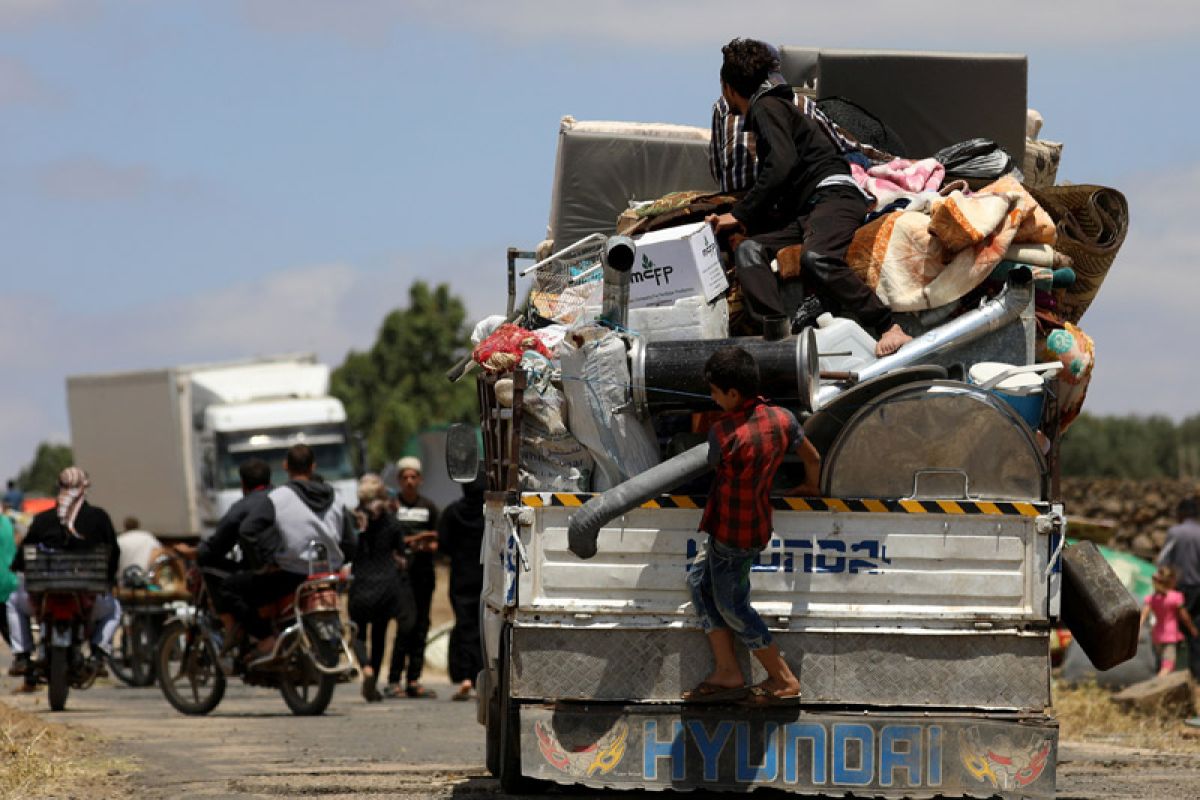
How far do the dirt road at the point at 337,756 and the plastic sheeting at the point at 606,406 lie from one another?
5.46 ft

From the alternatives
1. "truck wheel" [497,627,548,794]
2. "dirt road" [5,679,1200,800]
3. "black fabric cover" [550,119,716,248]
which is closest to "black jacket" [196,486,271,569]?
"dirt road" [5,679,1200,800]

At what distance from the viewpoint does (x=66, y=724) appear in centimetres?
1462

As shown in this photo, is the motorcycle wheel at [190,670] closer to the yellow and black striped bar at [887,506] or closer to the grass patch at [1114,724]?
the grass patch at [1114,724]

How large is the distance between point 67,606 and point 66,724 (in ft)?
9.02

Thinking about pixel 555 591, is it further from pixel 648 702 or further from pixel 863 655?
pixel 863 655

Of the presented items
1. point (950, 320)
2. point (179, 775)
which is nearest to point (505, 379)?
point (950, 320)

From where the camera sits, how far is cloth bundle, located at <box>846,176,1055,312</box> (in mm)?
9117

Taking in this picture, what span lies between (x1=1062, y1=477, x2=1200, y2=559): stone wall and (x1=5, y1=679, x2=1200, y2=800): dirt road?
22.3 meters

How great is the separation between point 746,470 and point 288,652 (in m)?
8.33

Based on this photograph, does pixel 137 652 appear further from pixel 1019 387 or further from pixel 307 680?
pixel 1019 387

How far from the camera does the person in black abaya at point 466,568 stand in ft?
58.7

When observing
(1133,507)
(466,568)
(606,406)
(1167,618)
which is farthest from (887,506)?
(1133,507)

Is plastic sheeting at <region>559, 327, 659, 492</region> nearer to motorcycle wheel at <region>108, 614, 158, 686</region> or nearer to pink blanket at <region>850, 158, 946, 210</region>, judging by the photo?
pink blanket at <region>850, 158, 946, 210</region>

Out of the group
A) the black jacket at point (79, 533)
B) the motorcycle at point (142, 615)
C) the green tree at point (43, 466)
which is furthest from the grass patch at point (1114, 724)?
the green tree at point (43, 466)
